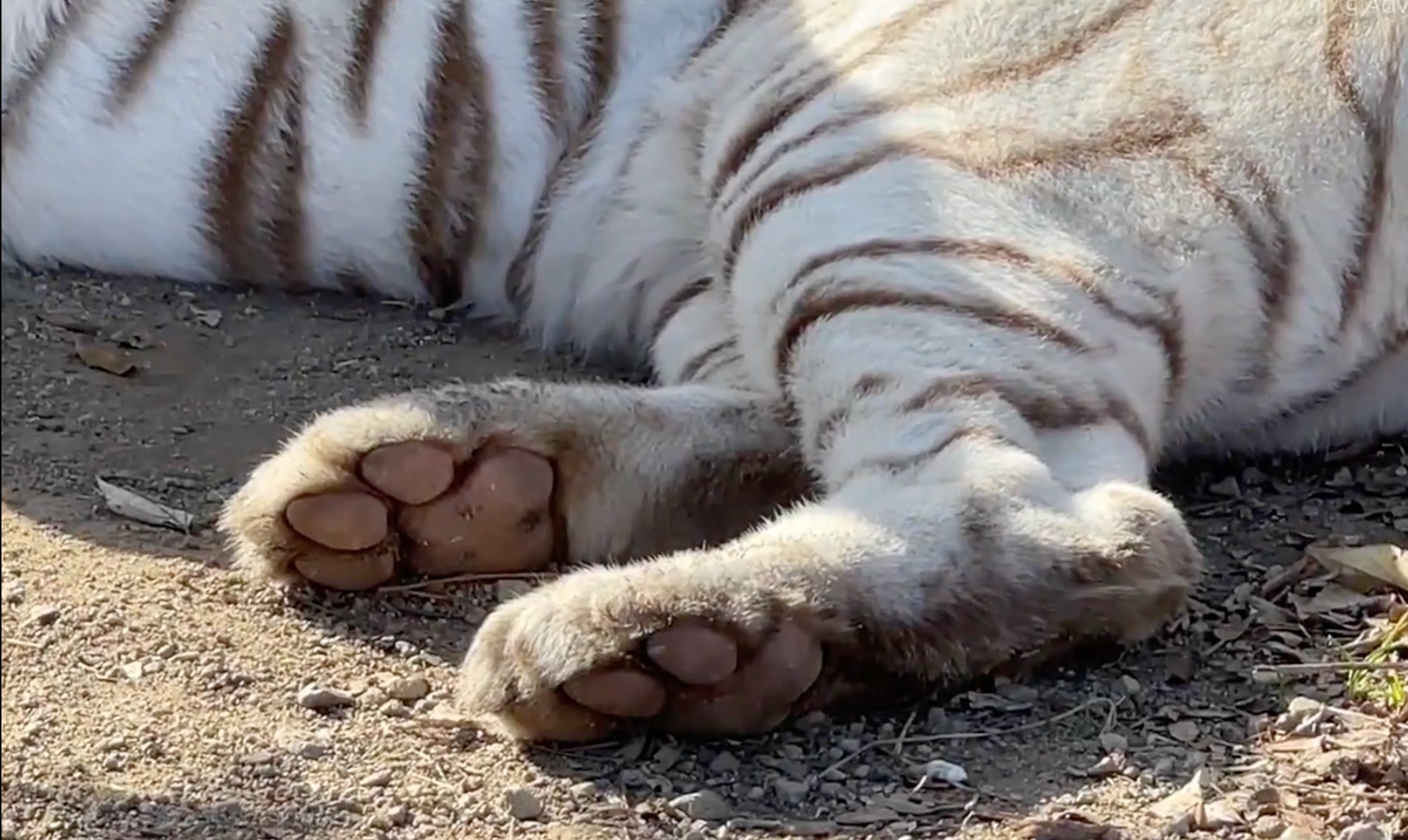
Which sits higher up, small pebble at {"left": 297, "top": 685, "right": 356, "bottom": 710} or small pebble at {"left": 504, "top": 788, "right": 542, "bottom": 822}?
small pebble at {"left": 504, "top": 788, "right": 542, "bottom": 822}

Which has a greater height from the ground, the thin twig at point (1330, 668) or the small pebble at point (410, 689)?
the thin twig at point (1330, 668)

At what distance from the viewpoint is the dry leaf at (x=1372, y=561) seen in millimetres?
1916

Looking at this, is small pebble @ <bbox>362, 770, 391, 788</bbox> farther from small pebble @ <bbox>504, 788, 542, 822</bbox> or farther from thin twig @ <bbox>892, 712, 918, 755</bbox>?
thin twig @ <bbox>892, 712, 918, 755</bbox>

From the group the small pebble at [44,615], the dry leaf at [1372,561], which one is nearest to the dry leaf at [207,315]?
the small pebble at [44,615]

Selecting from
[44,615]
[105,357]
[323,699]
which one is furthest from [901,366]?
[105,357]

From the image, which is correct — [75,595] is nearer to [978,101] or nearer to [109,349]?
[109,349]

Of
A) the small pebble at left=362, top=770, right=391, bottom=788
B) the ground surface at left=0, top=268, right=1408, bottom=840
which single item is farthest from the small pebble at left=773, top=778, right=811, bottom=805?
the small pebble at left=362, top=770, right=391, bottom=788

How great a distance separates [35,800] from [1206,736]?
89 centimetres

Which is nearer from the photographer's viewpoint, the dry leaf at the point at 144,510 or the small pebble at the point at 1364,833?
the small pebble at the point at 1364,833

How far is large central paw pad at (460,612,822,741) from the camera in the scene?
1.60 m

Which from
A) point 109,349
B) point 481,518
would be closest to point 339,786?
point 481,518

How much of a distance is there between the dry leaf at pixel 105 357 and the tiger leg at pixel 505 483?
0.55m

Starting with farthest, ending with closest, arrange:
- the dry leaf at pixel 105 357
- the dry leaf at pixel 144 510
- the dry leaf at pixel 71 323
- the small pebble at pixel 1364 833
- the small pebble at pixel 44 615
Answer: the dry leaf at pixel 71 323 < the dry leaf at pixel 105 357 < the dry leaf at pixel 144 510 < the small pebble at pixel 44 615 < the small pebble at pixel 1364 833

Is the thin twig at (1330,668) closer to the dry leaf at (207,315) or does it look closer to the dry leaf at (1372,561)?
the dry leaf at (1372,561)
